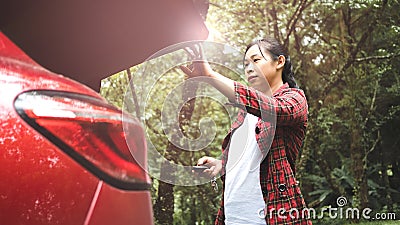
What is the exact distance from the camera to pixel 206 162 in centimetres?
147

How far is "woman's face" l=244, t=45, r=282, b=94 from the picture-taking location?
1.37m

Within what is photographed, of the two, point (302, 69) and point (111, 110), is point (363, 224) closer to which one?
point (302, 69)

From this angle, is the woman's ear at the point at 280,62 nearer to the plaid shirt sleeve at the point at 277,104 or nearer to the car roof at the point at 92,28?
the plaid shirt sleeve at the point at 277,104

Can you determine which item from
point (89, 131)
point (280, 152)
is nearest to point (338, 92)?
point (280, 152)

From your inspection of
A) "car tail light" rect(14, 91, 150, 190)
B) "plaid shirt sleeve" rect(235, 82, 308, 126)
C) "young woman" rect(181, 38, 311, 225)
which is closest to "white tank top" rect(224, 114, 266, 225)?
"young woman" rect(181, 38, 311, 225)

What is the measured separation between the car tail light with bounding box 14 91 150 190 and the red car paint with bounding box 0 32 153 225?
0.01m

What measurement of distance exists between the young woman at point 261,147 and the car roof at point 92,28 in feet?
0.82

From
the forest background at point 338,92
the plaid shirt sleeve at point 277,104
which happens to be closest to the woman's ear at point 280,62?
the plaid shirt sleeve at point 277,104

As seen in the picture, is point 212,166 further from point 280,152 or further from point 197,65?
point 197,65

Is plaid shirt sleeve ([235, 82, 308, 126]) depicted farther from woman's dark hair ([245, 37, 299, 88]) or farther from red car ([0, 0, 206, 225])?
red car ([0, 0, 206, 225])

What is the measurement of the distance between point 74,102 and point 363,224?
157 inches

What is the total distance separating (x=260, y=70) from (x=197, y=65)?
0.27m

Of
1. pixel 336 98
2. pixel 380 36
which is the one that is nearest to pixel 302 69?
pixel 336 98

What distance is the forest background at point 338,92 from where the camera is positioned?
195 inches
